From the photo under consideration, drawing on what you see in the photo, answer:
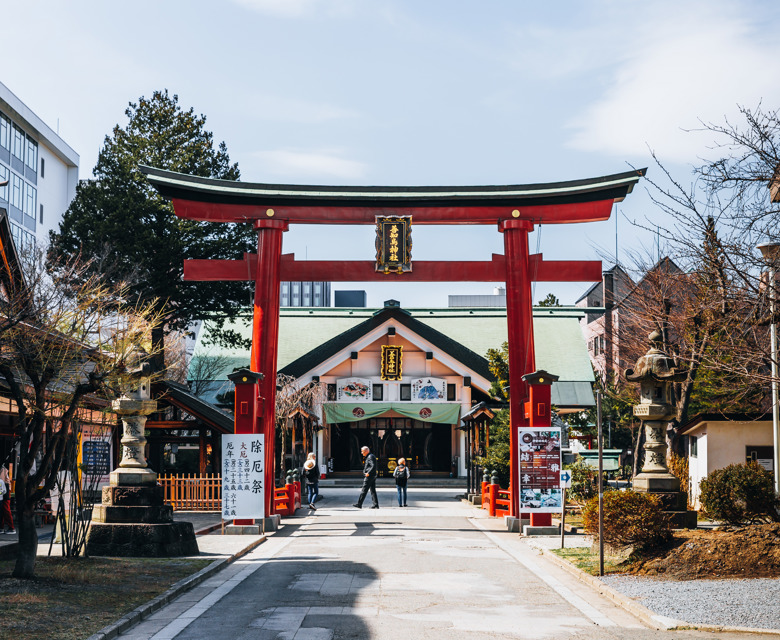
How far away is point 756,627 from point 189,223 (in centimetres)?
3069

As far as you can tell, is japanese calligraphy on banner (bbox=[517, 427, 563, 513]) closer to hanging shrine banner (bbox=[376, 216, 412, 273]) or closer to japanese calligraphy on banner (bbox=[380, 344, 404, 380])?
hanging shrine banner (bbox=[376, 216, 412, 273])

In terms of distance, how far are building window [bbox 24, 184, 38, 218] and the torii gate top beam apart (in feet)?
135

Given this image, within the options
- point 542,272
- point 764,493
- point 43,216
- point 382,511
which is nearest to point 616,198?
point 542,272

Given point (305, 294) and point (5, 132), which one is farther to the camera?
point (305, 294)

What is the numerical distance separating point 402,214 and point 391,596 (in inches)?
501

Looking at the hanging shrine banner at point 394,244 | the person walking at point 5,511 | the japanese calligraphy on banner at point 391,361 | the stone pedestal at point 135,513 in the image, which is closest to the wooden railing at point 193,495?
the person walking at point 5,511

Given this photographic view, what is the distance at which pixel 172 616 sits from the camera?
11.0m

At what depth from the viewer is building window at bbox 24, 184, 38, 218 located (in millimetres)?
60062

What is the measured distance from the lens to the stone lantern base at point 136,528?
1590cm

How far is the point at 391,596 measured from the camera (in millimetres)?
12438

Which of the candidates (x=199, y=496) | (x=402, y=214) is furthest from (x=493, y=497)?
(x=199, y=496)

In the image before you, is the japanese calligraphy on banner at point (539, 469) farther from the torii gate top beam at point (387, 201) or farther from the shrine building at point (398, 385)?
the shrine building at point (398, 385)

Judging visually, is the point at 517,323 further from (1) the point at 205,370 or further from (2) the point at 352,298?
(2) the point at 352,298

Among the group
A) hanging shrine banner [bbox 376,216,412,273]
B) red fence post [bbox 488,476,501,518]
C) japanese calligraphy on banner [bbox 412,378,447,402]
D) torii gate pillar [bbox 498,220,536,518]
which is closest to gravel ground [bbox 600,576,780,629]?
torii gate pillar [bbox 498,220,536,518]
